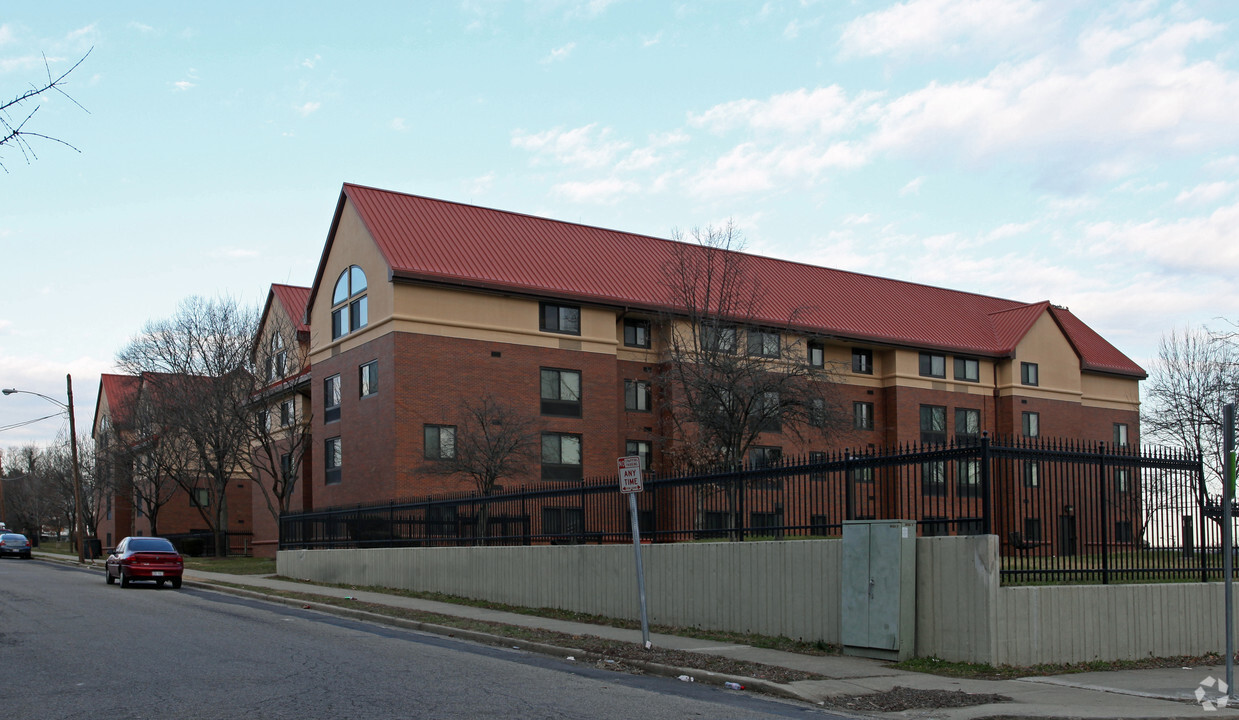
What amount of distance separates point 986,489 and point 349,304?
3461 cm

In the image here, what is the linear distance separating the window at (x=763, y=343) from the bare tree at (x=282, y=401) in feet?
65.9

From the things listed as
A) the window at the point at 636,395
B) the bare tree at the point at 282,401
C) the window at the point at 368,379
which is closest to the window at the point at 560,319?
the window at the point at 636,395

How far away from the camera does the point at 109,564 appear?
105ft

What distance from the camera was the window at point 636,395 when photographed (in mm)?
45375

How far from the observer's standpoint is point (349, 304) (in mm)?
44031

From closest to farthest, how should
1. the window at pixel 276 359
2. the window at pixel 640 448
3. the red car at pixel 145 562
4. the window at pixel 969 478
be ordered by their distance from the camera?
the window at pixel 969 478 < the red car at pixel 145 562 < the window at pixel 640 448 < the window at pixel 276 359

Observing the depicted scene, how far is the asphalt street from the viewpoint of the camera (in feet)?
33.0

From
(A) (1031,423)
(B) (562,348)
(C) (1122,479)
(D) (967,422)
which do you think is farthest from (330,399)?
(C) (1122,479)

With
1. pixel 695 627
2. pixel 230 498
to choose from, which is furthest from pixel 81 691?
pixel 230 498

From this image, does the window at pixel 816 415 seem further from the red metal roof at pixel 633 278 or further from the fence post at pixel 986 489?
the fence post at pixel 986 489

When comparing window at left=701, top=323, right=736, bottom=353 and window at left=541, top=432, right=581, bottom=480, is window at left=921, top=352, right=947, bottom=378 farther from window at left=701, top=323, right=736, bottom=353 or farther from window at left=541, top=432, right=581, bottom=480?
window at left=701, top=323, right=736, bottom=353

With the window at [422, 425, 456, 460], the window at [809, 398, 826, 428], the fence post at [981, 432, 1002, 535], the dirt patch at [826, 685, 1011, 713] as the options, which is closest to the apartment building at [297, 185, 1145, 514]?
the window at [422, 425, 456, 460]

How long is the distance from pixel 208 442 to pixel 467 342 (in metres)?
14.7

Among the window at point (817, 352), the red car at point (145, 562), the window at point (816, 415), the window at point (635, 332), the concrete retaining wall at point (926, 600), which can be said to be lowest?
the red car at point (145, 562)
